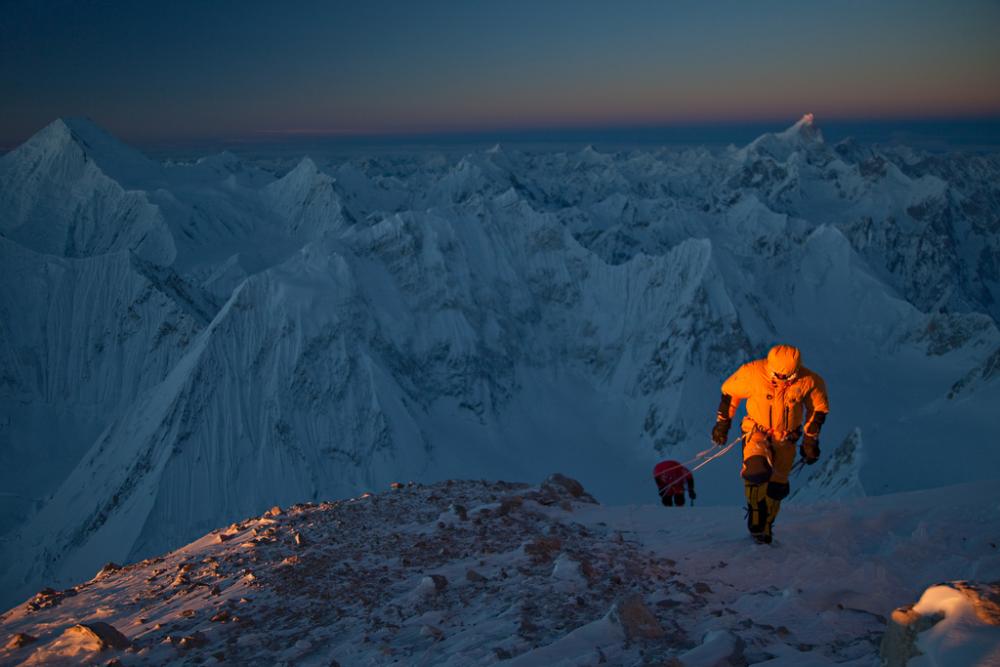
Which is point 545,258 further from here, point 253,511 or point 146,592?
point 146,592

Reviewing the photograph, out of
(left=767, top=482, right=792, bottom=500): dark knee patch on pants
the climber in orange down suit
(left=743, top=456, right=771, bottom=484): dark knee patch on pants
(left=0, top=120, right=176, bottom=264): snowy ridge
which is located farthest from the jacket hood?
(left=0, top=120, right=176, bottom=264): snowy ridge

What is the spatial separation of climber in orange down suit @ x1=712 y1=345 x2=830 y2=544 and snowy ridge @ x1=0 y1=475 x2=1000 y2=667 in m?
0.53

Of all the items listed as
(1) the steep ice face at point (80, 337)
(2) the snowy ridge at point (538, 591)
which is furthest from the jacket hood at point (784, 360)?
(1) the steep ice face at point (80, 337)

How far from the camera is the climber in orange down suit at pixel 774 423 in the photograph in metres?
7.56

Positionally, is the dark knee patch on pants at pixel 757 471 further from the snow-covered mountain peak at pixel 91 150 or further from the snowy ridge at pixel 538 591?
the snow-covered mountain peak at pixel 91 150

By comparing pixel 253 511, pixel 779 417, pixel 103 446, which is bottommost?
pixel 253 511

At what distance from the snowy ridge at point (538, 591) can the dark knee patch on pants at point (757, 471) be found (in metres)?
0.72

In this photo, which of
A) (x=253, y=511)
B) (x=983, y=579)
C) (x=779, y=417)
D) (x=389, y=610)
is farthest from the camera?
(x=253, y=511)

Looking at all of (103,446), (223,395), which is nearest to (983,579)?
(223,395)

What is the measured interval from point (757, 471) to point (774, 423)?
0.55 m

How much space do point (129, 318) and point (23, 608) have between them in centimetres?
9078

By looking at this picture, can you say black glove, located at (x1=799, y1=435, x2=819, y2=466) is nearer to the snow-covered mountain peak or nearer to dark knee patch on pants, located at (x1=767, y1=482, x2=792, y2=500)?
dark knee patch on pants, located at (x1=767, y1=482, x2=792, y2=500)

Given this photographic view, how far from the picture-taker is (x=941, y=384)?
283 feet

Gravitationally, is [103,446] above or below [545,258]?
below
